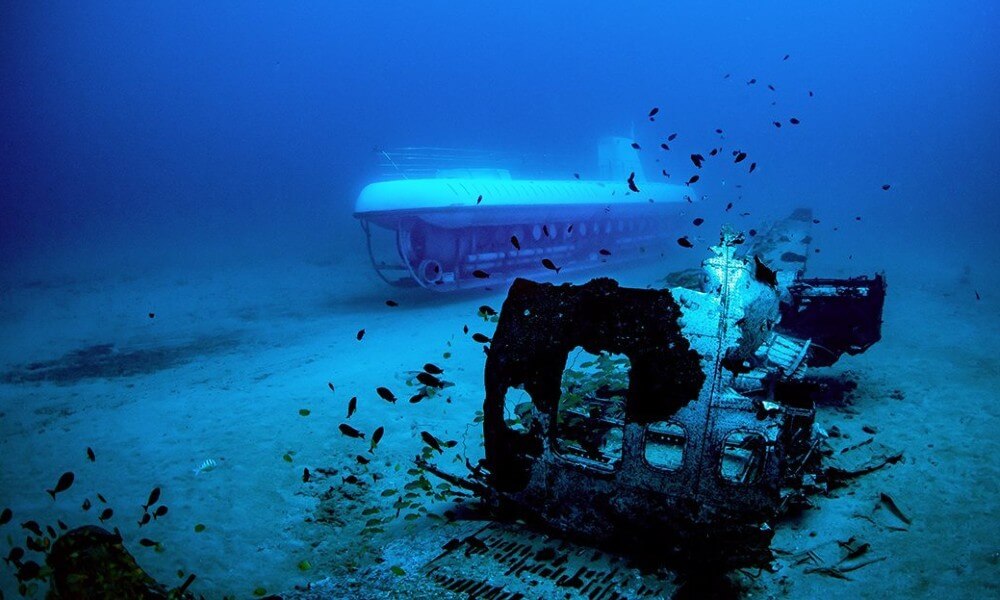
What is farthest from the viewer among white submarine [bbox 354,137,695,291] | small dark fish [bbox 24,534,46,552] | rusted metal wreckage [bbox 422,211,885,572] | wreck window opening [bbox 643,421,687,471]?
white submarine [bbox 354,137,695,291]

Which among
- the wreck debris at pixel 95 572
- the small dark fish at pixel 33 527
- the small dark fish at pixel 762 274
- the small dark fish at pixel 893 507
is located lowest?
the small dark fish at pixel 33 527

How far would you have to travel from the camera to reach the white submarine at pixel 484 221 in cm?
1249

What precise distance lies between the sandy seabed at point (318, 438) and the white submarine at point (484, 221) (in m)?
1.53

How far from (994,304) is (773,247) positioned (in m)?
7.59

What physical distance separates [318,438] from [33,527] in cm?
253

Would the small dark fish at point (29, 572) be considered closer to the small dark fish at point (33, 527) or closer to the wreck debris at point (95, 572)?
the wreck debris at point (95, 572)

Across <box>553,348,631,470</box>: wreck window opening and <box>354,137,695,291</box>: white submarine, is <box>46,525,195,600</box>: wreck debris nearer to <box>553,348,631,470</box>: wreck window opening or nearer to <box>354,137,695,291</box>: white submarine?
<box>553,348,631,470</box>: wreck window opening

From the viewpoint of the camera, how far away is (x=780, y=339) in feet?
20.7

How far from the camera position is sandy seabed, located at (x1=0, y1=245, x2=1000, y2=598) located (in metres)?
3.68

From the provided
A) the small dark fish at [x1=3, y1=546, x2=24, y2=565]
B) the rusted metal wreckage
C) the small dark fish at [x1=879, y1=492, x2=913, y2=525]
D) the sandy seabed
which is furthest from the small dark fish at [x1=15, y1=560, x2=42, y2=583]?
the small dark fish at [x1=879, y1=492, x2=913, y2=525]

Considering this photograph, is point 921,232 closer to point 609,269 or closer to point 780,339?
point 609,269

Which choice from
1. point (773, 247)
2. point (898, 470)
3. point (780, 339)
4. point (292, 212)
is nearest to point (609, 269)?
point (773, 247)

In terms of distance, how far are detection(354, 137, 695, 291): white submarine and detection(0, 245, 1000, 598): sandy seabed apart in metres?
1.53

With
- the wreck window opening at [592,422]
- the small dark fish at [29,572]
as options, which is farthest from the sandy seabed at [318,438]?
the wreck window opening at [592,422]
